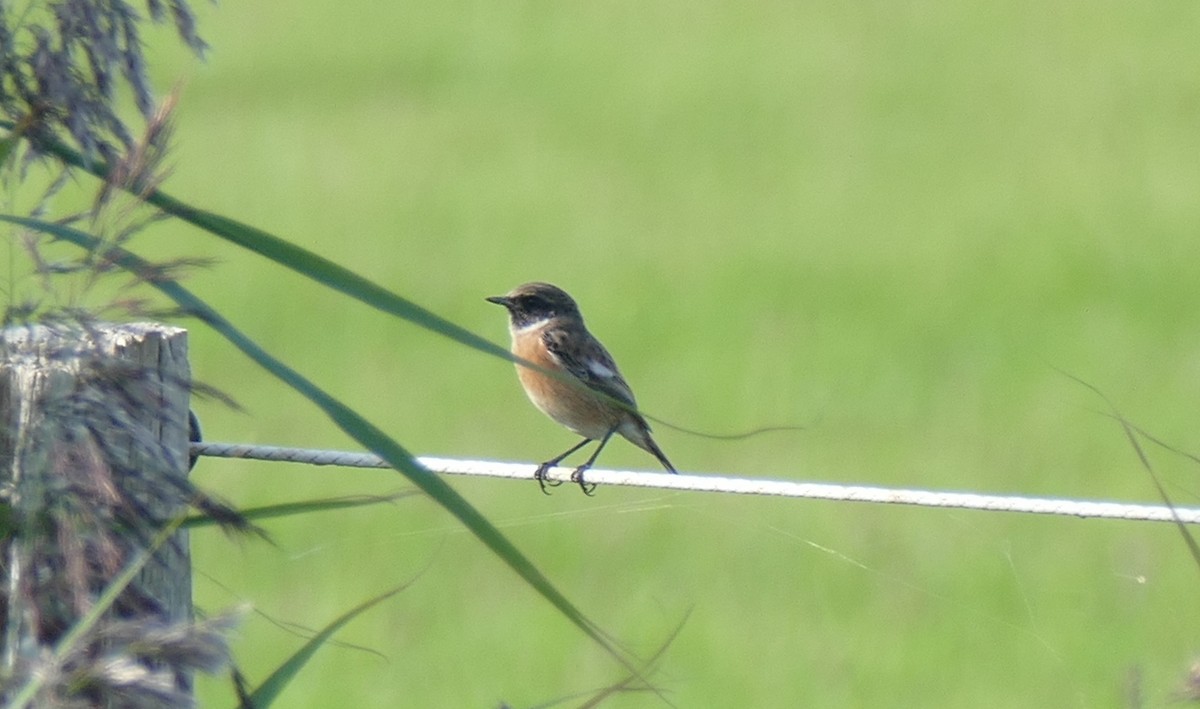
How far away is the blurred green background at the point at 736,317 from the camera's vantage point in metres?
7.38

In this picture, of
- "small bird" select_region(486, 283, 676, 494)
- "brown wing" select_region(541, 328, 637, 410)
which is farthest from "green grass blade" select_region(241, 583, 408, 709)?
"brown wing" select_region(541, 328, 637, 410)

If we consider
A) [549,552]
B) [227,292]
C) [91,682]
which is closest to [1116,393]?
[549,552]

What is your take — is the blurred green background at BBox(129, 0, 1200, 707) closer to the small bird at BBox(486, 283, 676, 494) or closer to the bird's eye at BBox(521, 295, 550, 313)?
the small bird at BBox(486, 283, 676, 494)

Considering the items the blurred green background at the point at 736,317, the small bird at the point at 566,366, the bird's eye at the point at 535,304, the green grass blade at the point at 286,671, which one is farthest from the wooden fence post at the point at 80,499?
the bird's eye at the point at 535,304

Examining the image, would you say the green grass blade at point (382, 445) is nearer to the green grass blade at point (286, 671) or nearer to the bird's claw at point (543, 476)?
the green grass blade at point (286, 671)

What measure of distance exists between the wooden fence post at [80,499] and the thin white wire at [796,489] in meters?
0.44

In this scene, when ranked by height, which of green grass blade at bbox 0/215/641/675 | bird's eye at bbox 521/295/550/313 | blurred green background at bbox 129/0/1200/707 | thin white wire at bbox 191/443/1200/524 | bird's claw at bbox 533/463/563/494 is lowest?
blurred green background at bbox 129/0/1200/707

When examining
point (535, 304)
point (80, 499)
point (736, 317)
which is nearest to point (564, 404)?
point (535, 304)

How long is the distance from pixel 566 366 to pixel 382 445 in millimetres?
4179

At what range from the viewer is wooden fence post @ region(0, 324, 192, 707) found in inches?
73.0

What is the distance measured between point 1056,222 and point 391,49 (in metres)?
10.7

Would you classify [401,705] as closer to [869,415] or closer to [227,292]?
[869,415]

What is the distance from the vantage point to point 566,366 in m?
6.09

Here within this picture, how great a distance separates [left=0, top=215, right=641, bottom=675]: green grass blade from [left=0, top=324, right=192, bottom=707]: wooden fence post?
91 millimetres
